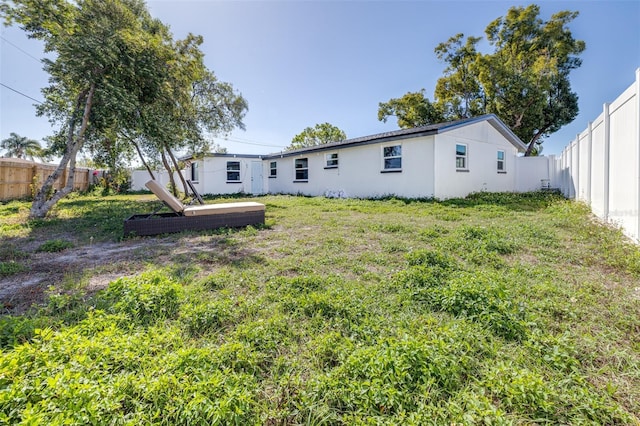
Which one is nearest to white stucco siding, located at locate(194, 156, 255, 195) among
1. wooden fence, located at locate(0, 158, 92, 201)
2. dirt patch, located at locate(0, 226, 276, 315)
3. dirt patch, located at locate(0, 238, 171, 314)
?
wooden fence, located at locate(0, 158, 92, 201)

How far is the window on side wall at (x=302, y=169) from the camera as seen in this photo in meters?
15.1

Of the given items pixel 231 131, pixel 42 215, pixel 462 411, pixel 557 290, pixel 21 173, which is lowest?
pixel 462 411

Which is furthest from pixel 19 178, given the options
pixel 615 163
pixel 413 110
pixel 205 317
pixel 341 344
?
pixel 413 110

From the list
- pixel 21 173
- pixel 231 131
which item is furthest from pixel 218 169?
pixel 21 173

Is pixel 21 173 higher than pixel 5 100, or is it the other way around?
pixel 5 100

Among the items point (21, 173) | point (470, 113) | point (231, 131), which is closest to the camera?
point (21, 173)

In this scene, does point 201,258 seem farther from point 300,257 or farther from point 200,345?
point 200,345

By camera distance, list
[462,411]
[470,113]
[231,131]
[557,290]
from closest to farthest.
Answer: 1. [462,411]
2. [557,290]
3. [231,131]
4. [470,113]

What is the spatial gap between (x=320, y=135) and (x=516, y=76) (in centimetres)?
2050

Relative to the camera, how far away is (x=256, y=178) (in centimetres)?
1798

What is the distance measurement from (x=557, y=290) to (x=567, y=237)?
2.69 metres

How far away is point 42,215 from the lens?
756cm

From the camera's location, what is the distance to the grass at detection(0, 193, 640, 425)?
53.7 inches

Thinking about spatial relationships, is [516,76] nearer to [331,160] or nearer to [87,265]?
[331,160]
